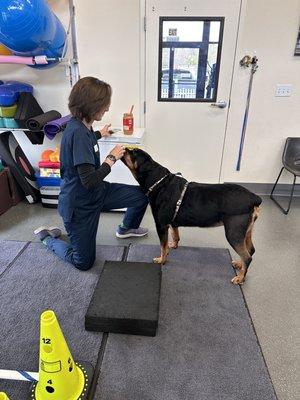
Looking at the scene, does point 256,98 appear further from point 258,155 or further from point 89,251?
point 89,251

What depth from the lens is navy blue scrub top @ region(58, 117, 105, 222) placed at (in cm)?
173

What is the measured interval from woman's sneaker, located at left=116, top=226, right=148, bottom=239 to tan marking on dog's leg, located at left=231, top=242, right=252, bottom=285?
878mm

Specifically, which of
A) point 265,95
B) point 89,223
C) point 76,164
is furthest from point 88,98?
point 265,95

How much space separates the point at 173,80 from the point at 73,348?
259 cm

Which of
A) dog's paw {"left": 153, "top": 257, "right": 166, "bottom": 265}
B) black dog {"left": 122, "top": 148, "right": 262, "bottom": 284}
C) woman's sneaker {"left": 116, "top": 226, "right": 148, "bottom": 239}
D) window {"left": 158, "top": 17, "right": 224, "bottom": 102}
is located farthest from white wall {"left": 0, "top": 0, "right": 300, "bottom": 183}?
dog's paw {"left": 153, "top": 257, "right": 166, "bottom": 265}

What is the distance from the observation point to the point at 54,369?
1.17 metres

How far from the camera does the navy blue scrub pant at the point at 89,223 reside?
78.7 inches

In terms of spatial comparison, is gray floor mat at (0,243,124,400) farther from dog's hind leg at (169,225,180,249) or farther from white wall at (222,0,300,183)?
white wall at (222,0,300,183)

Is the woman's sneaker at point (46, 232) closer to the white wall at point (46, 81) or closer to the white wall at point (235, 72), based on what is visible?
the white wall at point (235, 72)

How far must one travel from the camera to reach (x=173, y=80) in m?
3.03

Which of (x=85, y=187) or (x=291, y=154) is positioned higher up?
(x=85, y=187)

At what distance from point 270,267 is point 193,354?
1.02 meters

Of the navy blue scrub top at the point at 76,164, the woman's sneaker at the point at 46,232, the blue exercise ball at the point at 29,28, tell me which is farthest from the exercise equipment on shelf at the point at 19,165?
the navy blue scrub top at the point at 76,164

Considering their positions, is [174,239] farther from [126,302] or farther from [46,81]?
[46,81]
